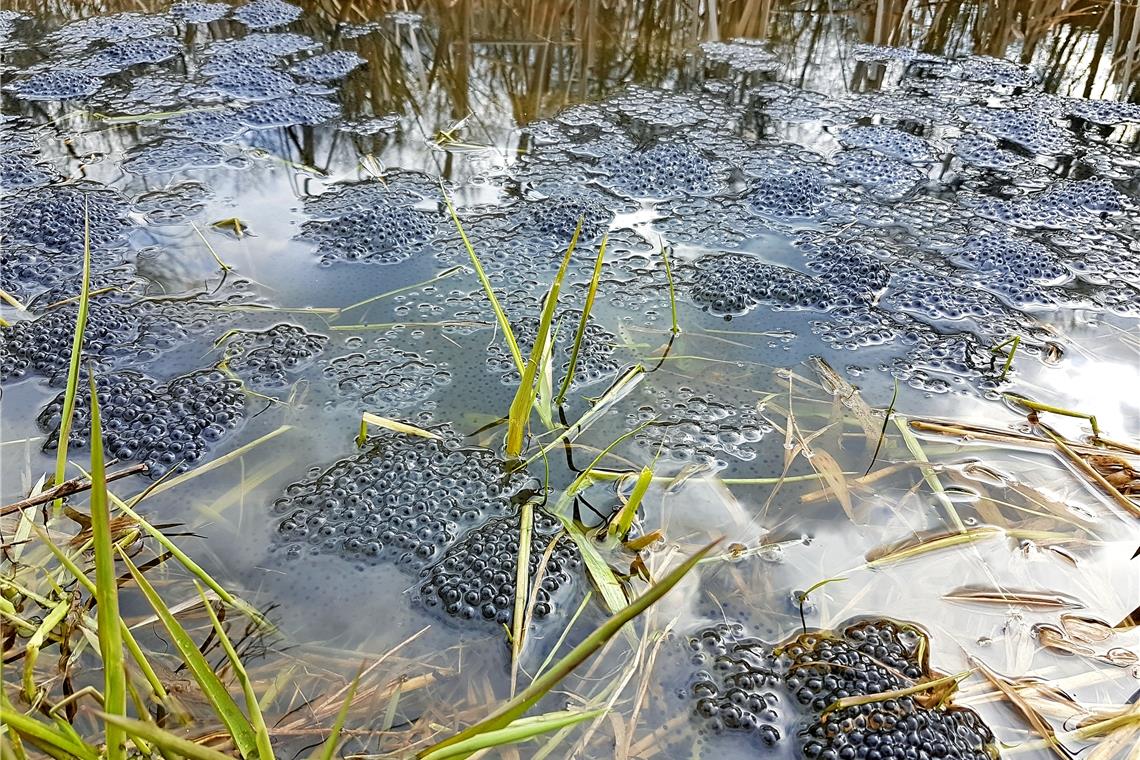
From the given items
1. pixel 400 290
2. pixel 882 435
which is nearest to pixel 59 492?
pixel 400 290

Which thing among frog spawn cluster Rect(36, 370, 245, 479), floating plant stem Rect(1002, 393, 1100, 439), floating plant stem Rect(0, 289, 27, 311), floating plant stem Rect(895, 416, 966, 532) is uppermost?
floating plant stem Rect(1002, 393, 1100, 439)

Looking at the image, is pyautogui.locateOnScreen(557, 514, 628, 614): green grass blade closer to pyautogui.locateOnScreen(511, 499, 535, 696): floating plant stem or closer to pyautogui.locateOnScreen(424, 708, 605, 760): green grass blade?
pyautogui.locateOnScreen(511, 499, 535, 696): floating plant stem

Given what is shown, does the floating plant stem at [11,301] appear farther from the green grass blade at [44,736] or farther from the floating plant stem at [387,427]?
the green grass blade at [44,736]

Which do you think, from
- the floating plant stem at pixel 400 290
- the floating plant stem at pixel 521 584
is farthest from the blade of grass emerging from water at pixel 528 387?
the floating plant stem at pixel 400 290

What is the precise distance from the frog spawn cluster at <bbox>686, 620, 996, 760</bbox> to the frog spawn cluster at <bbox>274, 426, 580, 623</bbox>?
29 cm

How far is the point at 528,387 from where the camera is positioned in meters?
1.26

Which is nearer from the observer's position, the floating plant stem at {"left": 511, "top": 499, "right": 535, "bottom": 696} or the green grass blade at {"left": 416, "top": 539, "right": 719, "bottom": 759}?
the green grass blade at {"left": 416, "top": 539, "right": 719, "bottom": 759}

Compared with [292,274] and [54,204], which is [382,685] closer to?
[292,274]

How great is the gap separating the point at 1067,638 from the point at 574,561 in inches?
30.2

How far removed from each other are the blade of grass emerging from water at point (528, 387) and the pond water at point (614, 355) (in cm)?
5

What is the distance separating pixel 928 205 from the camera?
220cm

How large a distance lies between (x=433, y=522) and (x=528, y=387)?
0.95 ft

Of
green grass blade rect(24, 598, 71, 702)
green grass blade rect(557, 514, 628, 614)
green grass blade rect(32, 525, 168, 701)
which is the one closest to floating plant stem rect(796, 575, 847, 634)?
green grass blade rect(557, 514, 628, 614)

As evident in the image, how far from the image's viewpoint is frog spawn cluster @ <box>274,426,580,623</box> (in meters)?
1.15
